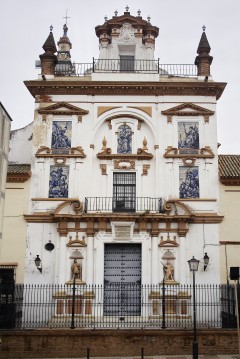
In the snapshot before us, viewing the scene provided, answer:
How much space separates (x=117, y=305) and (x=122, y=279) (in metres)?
1.30

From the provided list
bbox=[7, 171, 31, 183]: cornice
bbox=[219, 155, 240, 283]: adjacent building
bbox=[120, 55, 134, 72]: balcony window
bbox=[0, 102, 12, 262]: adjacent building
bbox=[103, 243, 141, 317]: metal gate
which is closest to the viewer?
bbox=[0, 102, 12, 262]: adjacent building

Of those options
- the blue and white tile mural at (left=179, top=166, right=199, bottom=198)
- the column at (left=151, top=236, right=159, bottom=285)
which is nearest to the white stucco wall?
the blue and white tile mural at (left=179, top=166, right=199, bottom=198)

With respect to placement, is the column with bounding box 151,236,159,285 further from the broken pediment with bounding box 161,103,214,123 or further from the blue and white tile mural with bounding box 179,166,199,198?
the broken pediment with bounding box 161,103,214,123

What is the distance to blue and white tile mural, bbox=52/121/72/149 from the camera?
24938mm

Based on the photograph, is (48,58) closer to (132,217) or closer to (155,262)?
(132,217)

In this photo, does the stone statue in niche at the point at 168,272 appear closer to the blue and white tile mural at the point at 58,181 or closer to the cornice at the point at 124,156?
the cornice at the point at 124,156

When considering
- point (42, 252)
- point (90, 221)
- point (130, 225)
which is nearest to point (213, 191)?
point (130, 225)

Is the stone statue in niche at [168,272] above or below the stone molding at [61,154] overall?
below

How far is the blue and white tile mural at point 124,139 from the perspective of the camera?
82.0 feet

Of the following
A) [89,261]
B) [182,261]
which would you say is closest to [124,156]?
[89,261]

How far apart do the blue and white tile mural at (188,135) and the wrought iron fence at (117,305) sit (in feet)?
22.9

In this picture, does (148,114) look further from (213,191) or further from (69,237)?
(69,237)

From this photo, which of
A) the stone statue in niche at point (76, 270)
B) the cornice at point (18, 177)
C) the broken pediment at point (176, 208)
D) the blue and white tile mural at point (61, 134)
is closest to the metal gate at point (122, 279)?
the stone statue in niche at point (76, 270)

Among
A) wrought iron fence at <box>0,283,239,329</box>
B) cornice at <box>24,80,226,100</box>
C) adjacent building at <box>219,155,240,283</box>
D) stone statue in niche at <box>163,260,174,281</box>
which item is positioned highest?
cornice at <box>24,80,226,100</box>
